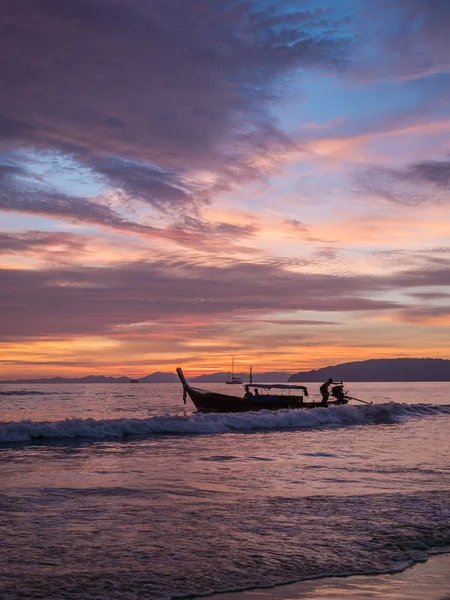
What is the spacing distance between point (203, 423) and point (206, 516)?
78.5 feet

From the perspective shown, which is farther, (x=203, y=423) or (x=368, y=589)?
(x=203, y=423)

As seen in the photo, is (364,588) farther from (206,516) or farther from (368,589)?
(206,516)

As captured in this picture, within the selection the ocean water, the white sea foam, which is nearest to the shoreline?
the ocean water

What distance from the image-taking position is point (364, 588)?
702 centimetres

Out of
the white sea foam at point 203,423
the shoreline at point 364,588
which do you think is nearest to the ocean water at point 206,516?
the shoreline at point 364,588

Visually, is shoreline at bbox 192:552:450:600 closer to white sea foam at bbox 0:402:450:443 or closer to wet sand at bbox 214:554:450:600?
wet sand at bbox 214:554:450:600

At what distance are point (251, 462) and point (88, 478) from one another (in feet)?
19.8

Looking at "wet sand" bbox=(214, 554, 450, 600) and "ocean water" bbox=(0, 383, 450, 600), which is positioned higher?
"wet sand" bbox=(214, 554, 450, 600)

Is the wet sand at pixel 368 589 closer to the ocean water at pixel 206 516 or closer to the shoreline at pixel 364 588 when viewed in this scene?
the shoreline at pixel 364 588

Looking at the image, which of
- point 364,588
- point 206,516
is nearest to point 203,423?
point 206,516

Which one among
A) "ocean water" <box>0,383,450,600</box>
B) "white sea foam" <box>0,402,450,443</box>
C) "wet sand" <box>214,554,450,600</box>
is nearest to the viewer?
"wet sand" <box>214,554,450,600</box>

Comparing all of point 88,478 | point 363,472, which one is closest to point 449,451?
point 363,472

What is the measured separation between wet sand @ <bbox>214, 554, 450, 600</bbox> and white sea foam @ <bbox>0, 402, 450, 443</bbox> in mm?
22048

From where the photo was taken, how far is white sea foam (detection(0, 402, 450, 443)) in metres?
27.7
